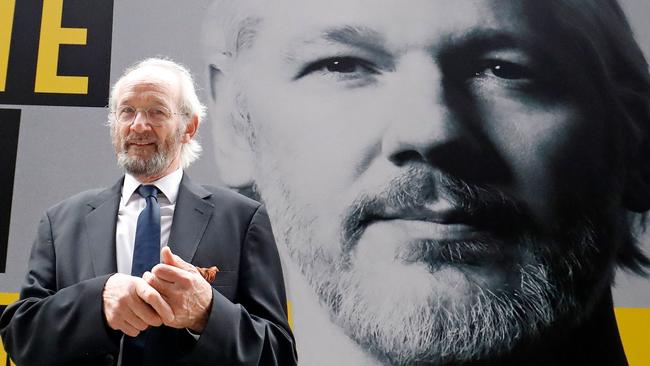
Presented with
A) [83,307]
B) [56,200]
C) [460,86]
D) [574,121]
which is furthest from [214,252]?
[574,121]

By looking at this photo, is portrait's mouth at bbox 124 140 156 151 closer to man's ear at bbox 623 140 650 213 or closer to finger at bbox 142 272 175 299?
finger at bbox 142 272 175 299

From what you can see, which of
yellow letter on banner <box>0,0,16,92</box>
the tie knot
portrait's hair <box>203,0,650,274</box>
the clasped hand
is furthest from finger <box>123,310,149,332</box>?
yellow letter on banner <box>0,0,16,92</box>

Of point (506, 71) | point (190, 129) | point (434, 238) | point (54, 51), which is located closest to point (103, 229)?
point (190, 129)

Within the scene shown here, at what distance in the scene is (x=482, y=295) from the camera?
6.29 feet

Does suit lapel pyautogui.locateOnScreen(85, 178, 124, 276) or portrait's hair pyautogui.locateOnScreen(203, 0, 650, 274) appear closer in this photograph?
suit lapel pyautogui.locateOnScreen(85, 178, 124, 276)

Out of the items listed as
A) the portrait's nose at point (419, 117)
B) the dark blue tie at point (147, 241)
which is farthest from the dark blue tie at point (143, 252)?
the portrait's nose at point (419, 117)

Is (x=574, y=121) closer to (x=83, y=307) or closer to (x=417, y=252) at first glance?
(x=417, y=252)

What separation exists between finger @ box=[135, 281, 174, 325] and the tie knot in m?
0.29

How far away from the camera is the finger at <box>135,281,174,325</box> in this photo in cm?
84

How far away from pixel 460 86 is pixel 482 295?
2.26 feet

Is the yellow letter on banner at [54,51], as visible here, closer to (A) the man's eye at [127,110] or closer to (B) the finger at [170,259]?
(A) the man's eye at [127,110]

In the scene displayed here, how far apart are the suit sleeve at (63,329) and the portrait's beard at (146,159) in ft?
0.85

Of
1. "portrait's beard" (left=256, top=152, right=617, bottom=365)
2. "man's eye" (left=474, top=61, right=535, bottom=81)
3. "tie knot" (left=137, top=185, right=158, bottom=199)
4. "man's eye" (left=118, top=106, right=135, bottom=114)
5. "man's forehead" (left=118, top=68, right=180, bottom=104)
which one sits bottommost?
"portrait's beard" (left=256, top=152, right=617, bottom=365)

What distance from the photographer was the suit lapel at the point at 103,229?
1023 mm
